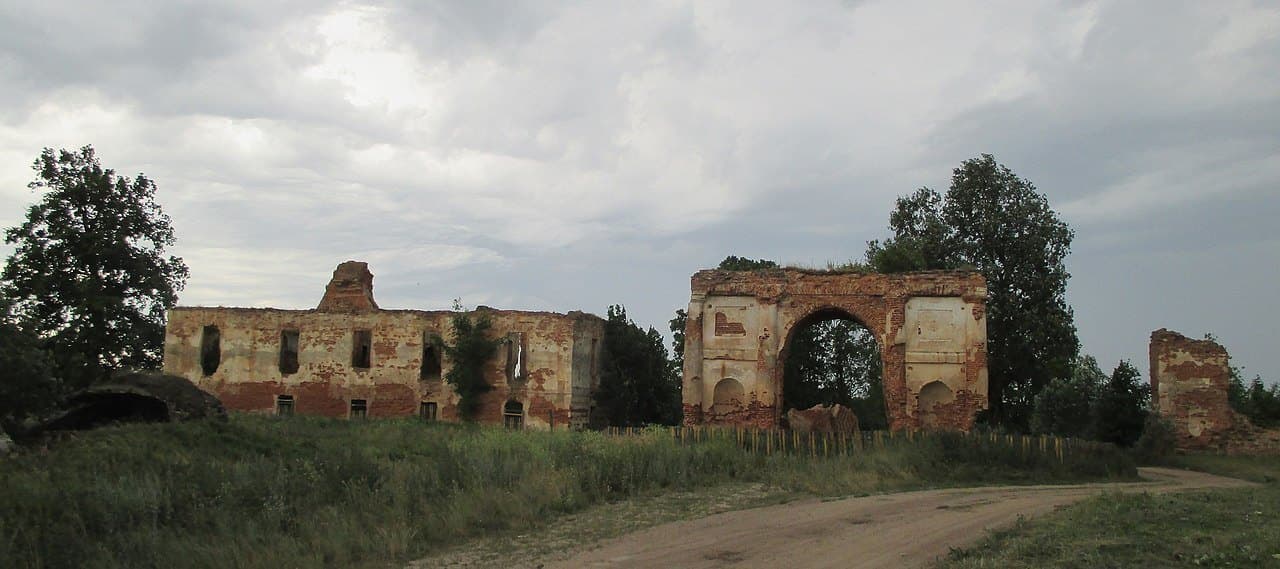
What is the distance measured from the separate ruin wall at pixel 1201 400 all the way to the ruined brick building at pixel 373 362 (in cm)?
1701

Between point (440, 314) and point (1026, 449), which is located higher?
point (440, 314)

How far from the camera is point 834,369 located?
41625 mm

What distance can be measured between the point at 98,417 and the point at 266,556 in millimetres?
13036

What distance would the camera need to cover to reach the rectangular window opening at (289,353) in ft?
110

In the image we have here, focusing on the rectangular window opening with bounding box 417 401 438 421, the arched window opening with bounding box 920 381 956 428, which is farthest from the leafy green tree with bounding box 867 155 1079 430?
the rectangular window opening with bounding box 417 401 438 421

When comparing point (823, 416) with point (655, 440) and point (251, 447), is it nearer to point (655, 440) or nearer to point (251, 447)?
point (655, 440)

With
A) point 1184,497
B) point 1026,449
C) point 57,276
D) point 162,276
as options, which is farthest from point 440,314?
point 1184,497

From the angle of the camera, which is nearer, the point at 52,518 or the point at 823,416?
the point at 52,518

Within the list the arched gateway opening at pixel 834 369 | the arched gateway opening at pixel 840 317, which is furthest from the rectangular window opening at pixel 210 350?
the arched gateway opening at pixel 834 369

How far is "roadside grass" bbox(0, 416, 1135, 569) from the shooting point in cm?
1061

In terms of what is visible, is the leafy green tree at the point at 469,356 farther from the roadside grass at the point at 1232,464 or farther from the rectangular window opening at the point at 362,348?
the roadside grass at the point at 1232,464

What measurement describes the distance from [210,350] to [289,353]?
8.42ft

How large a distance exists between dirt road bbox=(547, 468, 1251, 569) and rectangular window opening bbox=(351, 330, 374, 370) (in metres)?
22.2

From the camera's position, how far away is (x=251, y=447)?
16609mm
